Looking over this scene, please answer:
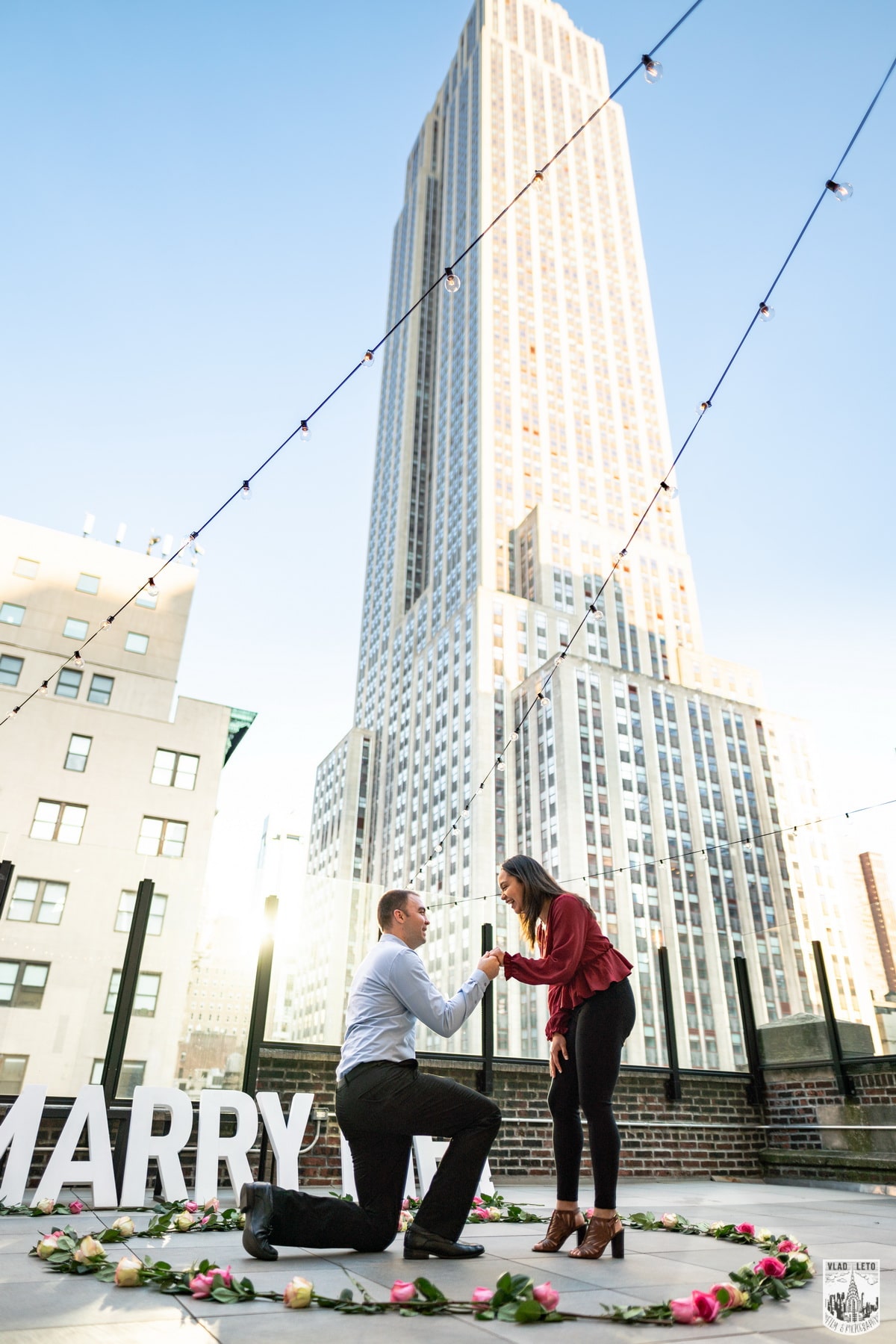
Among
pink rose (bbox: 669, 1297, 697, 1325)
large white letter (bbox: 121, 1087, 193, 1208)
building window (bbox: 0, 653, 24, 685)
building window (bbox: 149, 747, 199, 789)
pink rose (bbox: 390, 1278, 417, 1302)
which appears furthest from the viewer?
building window (bbox: 0, 653, 24, 685)

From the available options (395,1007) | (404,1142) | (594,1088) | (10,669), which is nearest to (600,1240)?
(594,1088)

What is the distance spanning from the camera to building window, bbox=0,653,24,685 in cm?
2492

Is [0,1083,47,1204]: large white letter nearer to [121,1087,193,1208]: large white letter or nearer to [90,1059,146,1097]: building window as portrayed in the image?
[121,1087,193,1208]: large white letter

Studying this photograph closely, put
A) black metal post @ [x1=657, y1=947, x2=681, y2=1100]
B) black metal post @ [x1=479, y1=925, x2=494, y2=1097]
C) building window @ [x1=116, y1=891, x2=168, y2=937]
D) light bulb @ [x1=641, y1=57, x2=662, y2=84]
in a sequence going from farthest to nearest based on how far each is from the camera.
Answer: black metal post @ [x1=657, y1=947, x2=681, y2=1100] < black metal post @ [x1=479, y1=925, x2=494, y2=1097] < building window @ [x1=116, y1=891, x2=168, y2=937] < light bulb @ [x1=641, y1=57, x2=662, y2=84]

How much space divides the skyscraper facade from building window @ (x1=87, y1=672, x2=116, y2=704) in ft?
50.2

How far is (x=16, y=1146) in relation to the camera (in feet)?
13.4

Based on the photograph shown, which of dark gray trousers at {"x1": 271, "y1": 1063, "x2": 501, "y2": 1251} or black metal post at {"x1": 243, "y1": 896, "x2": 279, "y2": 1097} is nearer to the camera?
dark gray trousers at {"x1": 271, "y1": 1063, "x2": 501, "y2": 1251}

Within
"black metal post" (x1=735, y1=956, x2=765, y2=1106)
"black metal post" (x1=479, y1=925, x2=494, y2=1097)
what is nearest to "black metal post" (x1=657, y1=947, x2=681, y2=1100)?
"black metal post" (x1=735, y1=956, x2=765, y2=1106)

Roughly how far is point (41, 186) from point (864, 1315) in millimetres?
12324

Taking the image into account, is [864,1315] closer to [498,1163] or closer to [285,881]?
[498,1163]

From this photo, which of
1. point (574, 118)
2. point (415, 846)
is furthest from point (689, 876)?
point (574, 118)

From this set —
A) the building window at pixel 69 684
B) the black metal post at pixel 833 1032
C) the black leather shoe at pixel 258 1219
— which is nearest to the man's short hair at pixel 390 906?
the black leather shoe at pixel 258 1219

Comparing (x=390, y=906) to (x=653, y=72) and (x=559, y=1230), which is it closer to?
(x=559, y=1230)

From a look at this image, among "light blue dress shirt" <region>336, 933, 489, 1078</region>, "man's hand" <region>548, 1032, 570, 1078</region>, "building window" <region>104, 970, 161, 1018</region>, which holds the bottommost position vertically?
"man's hand" <region>548, 1032, 570, 1078</region>
